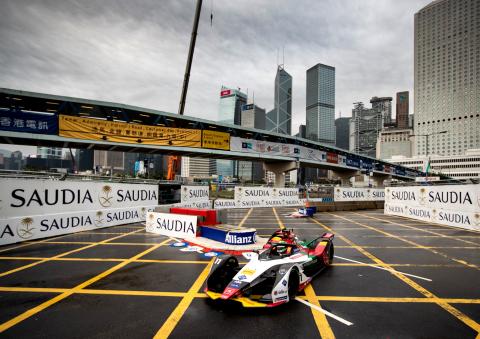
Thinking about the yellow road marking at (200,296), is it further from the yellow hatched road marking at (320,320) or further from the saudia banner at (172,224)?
the saudia banner at (172,224)

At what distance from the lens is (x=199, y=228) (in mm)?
13305

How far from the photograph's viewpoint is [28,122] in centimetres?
2452

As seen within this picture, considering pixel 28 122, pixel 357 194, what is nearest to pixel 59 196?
pixel 28 122

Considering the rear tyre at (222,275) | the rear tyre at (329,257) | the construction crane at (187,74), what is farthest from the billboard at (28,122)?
the rear tyre at (329,257)

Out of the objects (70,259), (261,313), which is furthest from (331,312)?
(70,259)

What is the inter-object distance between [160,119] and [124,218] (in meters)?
17.4

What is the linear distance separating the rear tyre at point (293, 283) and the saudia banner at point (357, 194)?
2521 centimetres

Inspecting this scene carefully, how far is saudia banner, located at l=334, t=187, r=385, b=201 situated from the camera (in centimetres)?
3016

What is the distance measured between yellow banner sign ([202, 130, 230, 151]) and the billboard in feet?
51.8

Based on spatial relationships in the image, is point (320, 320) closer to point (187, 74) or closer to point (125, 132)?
point (125, 132)

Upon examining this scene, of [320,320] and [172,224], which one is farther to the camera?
[172,224]

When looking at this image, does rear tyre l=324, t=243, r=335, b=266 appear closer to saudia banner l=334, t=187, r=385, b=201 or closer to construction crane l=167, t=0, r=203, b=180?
saudia banner l=334, t=187, r=385, b=201

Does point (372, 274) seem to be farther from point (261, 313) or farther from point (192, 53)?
point (192, 53)

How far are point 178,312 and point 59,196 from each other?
38.7ft
